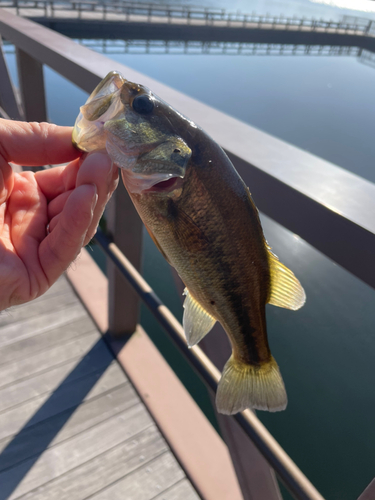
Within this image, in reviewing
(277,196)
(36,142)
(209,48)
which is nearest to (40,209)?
(36,142)

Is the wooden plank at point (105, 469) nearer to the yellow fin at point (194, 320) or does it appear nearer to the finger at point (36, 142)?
the yellow fin at point (194, 320)

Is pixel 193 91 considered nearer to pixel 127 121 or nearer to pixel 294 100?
pixel 294 100

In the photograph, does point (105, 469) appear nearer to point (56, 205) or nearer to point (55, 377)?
point (55, 377)

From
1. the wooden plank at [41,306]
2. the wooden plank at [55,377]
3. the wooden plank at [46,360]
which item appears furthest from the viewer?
the wooden plank at [41,306]

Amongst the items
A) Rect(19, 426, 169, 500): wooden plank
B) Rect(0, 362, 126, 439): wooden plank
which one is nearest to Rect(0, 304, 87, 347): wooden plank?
Rect(0, 362, 126, 439): wooden plank

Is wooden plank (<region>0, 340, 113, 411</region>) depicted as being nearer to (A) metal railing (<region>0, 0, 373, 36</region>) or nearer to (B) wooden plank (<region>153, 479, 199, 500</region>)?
(B) wooden plank (<region>153, 479, 199, 500</region>)

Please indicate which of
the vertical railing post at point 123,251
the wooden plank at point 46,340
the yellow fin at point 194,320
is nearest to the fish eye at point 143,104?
the yellow fin at point 194,320

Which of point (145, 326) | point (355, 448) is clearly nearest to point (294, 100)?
point (145, 326)
